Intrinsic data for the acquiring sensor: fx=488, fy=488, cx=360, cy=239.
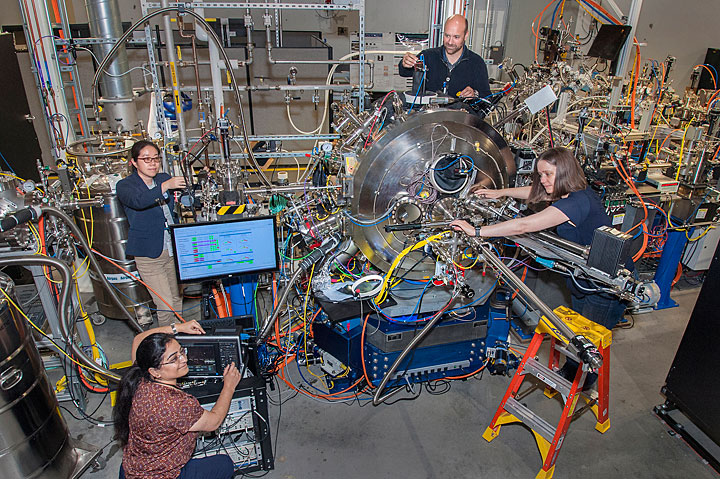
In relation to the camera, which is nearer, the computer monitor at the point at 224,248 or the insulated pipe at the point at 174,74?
the computer monitor at the point at 224,248

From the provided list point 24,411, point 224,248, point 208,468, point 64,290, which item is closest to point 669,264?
point 224,248

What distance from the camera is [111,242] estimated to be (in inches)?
145

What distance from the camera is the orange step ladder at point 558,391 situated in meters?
2.55

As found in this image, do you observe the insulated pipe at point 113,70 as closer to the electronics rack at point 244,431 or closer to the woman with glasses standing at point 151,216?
the woman with glasses standing at point 151,216

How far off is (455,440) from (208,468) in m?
1.46

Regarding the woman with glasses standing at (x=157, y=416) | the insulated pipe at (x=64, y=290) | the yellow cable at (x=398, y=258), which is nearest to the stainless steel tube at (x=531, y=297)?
the yellow cable at (x=398, y=258)

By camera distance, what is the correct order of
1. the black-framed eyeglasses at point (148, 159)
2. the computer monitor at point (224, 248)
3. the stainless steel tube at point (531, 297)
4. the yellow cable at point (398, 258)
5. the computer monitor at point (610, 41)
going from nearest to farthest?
the stainless steel tube at point (531, 297)
the yellow cable at point (398, 258)
the computer monitor at point (224, 248)
the black-framed eyeglasses at point (148, 159)
the computer monitor at point (610, 41)

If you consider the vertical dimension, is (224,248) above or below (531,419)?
above

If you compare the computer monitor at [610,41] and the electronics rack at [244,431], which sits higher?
the computer monitor at [610,41]

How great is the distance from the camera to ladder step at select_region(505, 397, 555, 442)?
263 centimetres

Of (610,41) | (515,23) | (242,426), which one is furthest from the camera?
(515,23)

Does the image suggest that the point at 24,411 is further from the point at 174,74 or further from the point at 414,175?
the point at 174,74

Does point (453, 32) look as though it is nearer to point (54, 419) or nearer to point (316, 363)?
A: point (316, 363)

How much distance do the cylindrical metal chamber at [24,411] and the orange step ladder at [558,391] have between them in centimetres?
239
